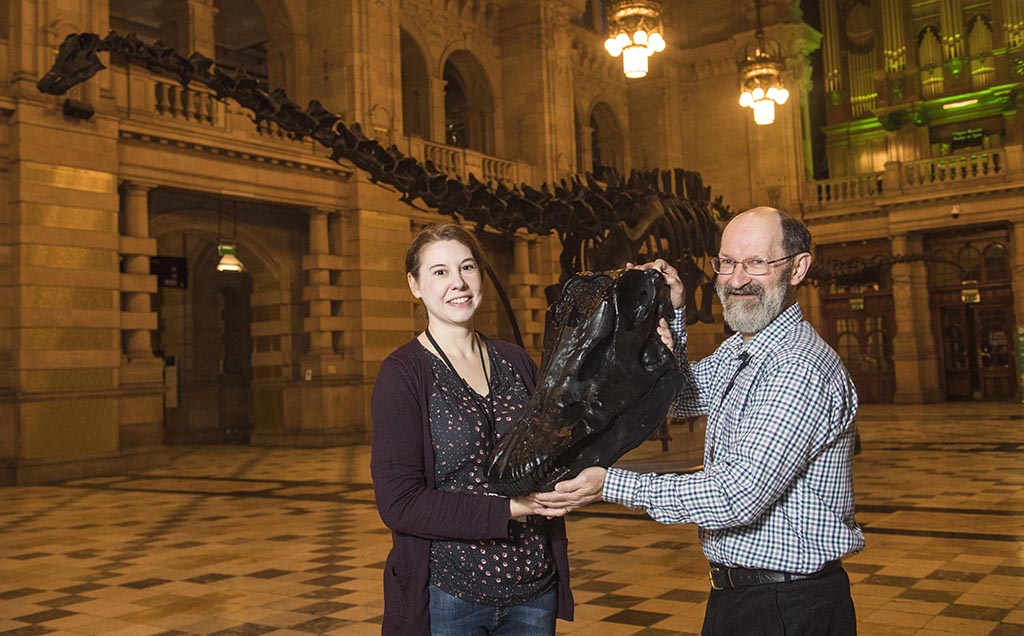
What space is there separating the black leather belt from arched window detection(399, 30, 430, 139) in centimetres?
1957

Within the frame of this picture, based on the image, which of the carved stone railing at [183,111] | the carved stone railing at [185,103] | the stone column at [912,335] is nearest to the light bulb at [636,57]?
the carved stone railing at [183,111]

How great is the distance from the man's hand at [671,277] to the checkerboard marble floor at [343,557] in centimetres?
313

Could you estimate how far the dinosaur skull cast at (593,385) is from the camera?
2041mm

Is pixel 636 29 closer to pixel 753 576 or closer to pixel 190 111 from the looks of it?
pixel 190 111

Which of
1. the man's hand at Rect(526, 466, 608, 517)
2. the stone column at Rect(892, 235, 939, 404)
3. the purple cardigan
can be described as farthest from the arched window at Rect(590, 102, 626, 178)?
the man's hand at Rect(526, 466, 608, 517)

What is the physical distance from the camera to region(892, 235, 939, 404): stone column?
2422 cm

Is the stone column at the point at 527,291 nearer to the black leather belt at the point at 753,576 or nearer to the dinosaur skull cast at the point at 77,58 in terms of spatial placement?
the dinosaur skull cast at the point at 77,58

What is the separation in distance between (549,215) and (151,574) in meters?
4.76

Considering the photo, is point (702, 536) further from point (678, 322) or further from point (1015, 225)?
point (1015, 225)

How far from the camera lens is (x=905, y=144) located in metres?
26.7

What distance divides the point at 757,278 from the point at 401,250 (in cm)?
1696

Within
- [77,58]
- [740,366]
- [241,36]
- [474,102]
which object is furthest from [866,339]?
[740,366]

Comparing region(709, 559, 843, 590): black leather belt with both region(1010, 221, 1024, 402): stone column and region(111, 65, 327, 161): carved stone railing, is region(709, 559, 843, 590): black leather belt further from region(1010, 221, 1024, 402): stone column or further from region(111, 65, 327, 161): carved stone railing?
region(1010, 221, 1024, 402): stone column

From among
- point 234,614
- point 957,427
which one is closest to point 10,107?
point 234,614
